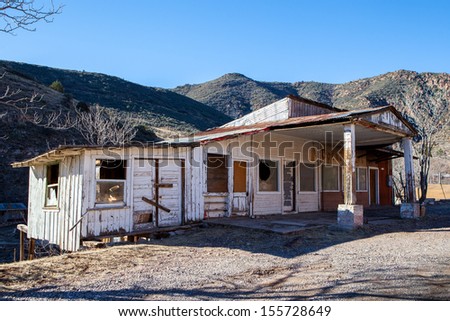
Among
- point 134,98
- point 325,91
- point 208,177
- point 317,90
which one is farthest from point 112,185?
point 317,90

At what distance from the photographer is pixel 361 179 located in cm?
1920

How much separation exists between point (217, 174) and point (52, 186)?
497cm

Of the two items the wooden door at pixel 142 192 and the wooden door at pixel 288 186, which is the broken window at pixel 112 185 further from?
the wooden door at pixel 288 186

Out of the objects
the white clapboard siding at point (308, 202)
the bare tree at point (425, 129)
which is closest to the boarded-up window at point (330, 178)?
the white clapboard siding at point (308, 202)

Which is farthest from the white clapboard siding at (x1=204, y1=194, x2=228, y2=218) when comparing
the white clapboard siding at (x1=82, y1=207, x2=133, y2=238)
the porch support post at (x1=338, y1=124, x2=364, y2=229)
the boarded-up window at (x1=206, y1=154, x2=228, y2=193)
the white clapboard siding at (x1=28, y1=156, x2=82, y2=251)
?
the white clapboard siding at (x1=28, y1=156, x2=82, y2=251)

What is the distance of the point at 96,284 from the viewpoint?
555 centimetres

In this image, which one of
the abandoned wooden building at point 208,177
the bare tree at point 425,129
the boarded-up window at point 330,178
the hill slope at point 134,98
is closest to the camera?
the abandoned wooden building at point 208,177

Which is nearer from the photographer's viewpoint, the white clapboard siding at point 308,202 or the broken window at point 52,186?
the broken window at point 52,186

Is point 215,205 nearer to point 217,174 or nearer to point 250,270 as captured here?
point 217,174

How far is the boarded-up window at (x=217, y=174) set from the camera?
486 inches

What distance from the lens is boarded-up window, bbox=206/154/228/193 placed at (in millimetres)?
12344

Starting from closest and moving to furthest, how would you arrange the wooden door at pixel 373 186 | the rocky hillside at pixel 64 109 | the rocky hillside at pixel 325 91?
the wooden door at pixel 373 186, the rocky hillside at pixel 64 109, the rocky hillside at pixel 325 91

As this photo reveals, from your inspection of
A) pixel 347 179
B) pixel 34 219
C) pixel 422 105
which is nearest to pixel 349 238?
pixel 347 179

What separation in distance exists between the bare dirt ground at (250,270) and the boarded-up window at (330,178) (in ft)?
22.3
